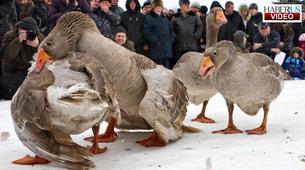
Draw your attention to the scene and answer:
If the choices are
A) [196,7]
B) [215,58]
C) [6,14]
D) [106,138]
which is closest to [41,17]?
[6,14]

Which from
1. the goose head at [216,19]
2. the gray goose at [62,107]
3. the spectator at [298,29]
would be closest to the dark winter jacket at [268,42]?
the spectator at [298,29]

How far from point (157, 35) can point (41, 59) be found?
20.6ft

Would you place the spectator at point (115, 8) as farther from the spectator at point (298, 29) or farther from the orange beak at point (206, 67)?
the spectator at point (298, 29)

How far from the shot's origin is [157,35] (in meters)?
10.5

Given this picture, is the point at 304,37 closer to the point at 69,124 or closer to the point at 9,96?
the point at 9,96

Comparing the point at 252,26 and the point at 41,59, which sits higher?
the point at 41,59

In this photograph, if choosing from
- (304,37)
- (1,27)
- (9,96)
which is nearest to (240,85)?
(9,96)

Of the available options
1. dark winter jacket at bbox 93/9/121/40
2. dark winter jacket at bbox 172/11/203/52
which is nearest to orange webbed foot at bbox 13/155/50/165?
dark winter jacket at bbox 93/9/121/40

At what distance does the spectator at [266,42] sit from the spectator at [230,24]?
476 mm

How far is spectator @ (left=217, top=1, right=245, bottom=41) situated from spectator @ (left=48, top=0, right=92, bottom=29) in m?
3.96

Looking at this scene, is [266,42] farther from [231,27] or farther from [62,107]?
[62,107]

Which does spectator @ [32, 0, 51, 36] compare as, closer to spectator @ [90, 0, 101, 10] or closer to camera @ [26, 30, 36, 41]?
spectator @ [90, 0, 101, 10]

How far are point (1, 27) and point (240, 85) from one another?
5762 millimetres

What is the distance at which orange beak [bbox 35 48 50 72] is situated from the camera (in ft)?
14.0
